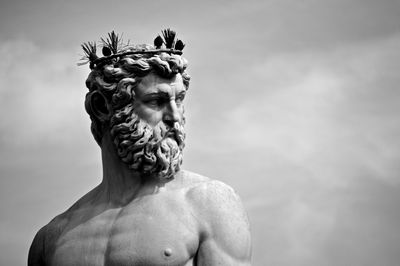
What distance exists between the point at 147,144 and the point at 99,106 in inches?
45.6

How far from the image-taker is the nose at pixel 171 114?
1816 cm

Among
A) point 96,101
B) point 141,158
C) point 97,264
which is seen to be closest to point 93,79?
point 96,101

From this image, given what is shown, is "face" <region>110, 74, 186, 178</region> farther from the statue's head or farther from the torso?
the torso

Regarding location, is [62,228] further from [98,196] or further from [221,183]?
[221,183]

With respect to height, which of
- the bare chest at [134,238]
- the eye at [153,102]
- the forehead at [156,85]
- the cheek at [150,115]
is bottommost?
the bare chest at [134,238]

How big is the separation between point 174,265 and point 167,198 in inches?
42.6

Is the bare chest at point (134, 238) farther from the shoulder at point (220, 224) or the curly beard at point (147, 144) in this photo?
the curly beard at point (147, 144)

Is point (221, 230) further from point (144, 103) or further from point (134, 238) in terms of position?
point (144, 103)

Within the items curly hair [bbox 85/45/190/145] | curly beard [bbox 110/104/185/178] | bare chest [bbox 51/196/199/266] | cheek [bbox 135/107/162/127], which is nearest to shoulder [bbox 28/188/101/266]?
bare chest [bbox 51/196/199/266]

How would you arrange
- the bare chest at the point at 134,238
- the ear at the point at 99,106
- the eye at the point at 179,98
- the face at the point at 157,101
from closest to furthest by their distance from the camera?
the bare chest at the point at 134,238 < the face at the point at 157,101 < the eye at the point at 179,98 < the ear at the point at 99,106

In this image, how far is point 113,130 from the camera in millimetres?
18312

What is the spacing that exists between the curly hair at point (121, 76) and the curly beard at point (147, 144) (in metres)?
0.23

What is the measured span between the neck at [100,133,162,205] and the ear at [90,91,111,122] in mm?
276

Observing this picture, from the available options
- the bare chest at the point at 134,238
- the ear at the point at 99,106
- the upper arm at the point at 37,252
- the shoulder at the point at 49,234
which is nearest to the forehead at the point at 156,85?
the ear at the point at 99,106
